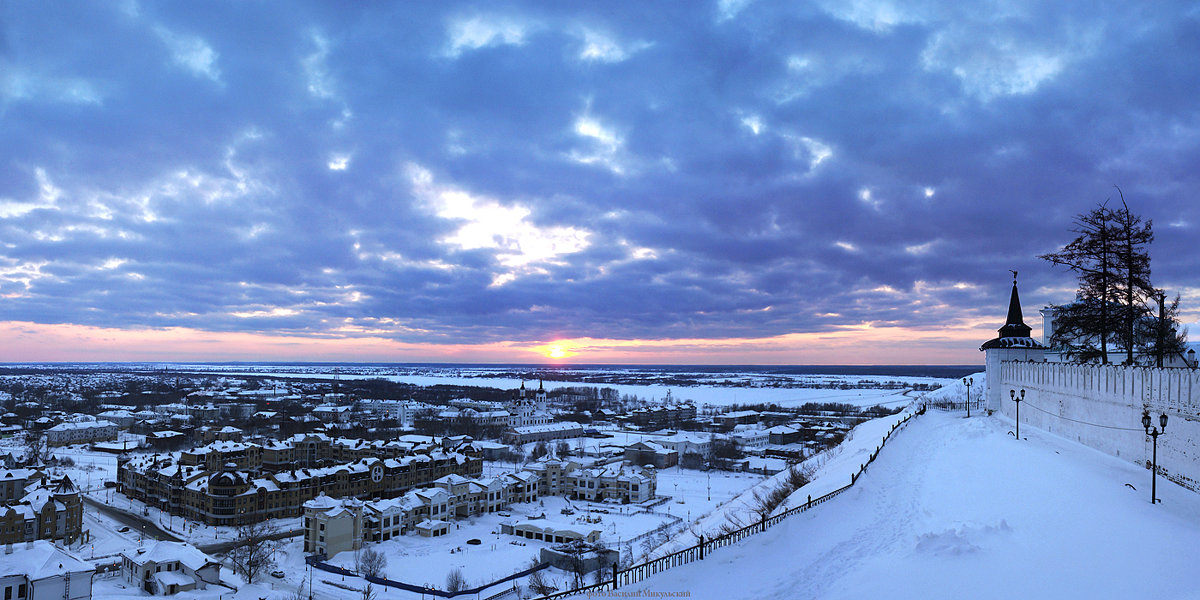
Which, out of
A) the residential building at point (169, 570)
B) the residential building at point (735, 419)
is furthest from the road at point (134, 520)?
the residential building at point (735, 419)

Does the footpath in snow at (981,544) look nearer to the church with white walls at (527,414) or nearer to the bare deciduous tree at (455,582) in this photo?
the bare deciduous tree at (455,582)

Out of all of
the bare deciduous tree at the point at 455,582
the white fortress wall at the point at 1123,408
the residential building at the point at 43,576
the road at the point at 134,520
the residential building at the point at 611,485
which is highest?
the white fortress wall at the point at 1123,408

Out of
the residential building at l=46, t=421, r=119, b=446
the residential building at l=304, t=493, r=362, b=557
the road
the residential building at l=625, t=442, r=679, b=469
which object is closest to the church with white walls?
the residential building at l=625, t=442, r=679, b=469

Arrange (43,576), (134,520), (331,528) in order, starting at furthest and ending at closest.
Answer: (134,520)
(331,528)
(43,576)

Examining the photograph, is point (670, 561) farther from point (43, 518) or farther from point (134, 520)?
point (134, 520)

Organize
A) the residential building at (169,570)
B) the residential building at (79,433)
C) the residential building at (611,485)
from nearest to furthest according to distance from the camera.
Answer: the residential building at (169,570), the residential building at (611,485), the residential building at (79,433)

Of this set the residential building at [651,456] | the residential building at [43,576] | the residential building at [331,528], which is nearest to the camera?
the residential building at [43,576]

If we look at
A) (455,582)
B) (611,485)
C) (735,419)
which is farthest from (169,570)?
(735,419)
